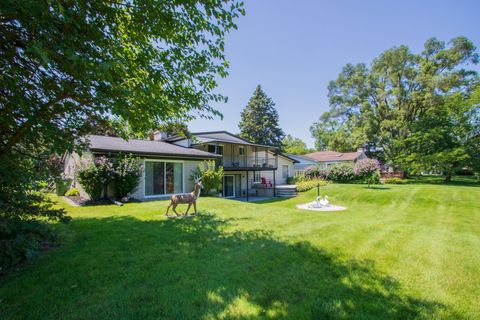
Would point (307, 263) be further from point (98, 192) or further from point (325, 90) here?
point (325, 90)

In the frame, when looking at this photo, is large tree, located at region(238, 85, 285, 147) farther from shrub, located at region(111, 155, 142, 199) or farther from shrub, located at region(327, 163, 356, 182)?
shrub, located at region(111, 155, 142, 199)

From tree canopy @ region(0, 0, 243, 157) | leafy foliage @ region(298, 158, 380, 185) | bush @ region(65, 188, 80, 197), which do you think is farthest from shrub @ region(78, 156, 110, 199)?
leafy foliage @ region(298, 158, 380, 185)

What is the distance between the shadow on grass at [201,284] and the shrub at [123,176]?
6345 millimetres

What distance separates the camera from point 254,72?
16109 millimetres

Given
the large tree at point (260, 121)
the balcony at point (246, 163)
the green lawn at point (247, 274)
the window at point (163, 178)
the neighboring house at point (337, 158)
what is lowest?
the green lawn at point (247, 274)

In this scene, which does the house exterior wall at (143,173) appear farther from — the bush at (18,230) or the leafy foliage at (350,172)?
the leafy foliage at (350,172)

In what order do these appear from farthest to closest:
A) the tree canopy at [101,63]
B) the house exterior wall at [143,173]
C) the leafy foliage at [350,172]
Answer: the leafy foliage at [350,172], the house exterior wall at [143,173], the tree canopy at [101,63]

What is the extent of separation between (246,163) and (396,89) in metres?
21.1

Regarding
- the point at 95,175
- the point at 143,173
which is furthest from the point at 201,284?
the point at 143,173

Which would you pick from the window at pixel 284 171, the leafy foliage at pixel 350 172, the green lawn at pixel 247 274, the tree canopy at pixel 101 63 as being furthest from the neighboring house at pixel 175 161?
the leafy foliage at pixel 350 172

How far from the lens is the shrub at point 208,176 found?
14.2 m

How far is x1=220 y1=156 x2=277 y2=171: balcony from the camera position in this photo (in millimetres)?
19411

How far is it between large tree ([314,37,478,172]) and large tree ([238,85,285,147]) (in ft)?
36.8

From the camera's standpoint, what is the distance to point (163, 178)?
13.3m
